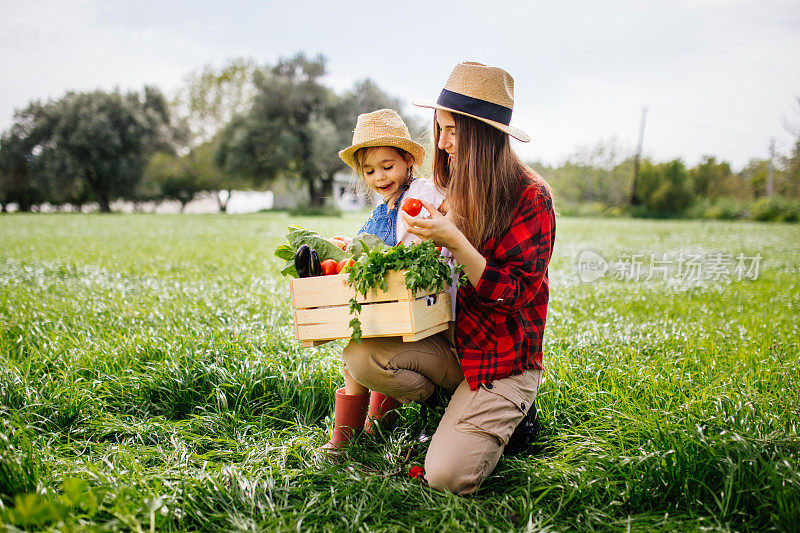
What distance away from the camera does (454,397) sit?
253 cm

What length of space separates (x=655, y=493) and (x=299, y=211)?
29879 millimetres

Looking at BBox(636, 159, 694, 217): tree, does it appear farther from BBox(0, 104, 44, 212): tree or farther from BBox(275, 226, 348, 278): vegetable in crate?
BBox(0, 104, 44, 212): tree

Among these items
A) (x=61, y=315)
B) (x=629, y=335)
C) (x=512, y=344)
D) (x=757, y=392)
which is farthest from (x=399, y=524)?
(x=61, y=315)

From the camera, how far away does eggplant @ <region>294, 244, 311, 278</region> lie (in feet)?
8.02

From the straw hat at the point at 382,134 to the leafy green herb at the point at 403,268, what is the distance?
0.80 m

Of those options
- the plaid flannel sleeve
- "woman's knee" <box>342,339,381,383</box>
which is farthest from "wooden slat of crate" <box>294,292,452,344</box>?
the plaid flannel sleeve

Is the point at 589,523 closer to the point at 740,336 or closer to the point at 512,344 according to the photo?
the point at 512,344

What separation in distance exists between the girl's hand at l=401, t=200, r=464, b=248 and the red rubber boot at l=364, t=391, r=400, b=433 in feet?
3.34

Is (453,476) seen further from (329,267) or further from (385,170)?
(385,170)

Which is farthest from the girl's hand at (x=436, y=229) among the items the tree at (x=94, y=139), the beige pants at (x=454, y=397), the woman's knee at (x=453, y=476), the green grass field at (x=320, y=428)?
the tree at (x=94, y=139)

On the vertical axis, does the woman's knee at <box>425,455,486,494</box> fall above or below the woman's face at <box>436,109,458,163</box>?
below

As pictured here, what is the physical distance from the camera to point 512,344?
242 cm

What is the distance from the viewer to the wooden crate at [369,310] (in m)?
2.26

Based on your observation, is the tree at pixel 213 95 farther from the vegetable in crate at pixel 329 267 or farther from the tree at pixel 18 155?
the vegetable in crate at pixel 329 267
